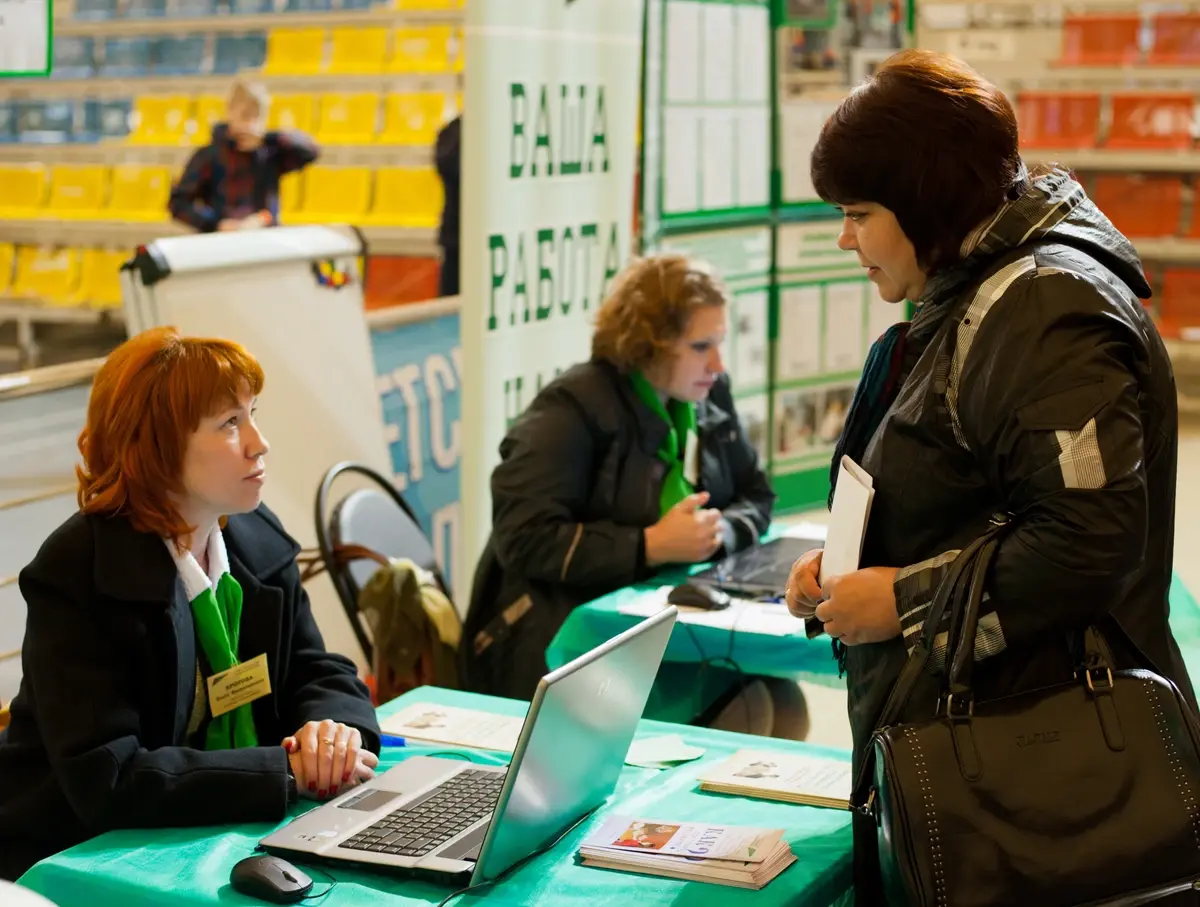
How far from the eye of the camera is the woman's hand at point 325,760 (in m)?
1.91

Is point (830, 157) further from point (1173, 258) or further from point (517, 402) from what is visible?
point (1173, 258)

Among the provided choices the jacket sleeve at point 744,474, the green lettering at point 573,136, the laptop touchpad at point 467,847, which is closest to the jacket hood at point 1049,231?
the laptop touchpad at point 467,847

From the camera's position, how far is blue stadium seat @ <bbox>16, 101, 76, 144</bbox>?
962cm

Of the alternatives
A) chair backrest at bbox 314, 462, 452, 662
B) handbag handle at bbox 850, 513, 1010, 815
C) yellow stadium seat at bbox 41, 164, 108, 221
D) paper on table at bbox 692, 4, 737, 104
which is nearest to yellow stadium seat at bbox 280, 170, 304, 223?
yellow stadium seat at bbox 41, 164, 108, 221

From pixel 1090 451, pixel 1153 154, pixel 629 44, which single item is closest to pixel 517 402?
pixel 629 44

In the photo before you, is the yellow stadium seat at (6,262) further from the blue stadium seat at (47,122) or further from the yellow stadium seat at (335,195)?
the yellow stadium seat at (335,195)

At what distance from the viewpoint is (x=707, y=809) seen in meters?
1.88

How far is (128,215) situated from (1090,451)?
825 cm

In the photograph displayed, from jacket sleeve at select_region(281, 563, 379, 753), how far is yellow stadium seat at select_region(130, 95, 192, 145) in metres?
7.43

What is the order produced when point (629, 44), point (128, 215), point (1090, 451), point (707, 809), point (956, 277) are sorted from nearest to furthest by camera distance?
1. point (1090, 451)
2. point (956, 277)
3. point (707, 809)
4. point (629, 44)
5. point (128, 215)

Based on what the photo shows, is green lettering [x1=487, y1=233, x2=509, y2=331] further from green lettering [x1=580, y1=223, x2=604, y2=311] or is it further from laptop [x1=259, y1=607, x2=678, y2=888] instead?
laptop [x1=259, y1=607, x2=678, y2=888]

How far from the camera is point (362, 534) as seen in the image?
3.28m

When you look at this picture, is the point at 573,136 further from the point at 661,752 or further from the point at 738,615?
the point at 661,752

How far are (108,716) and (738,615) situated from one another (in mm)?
1262
